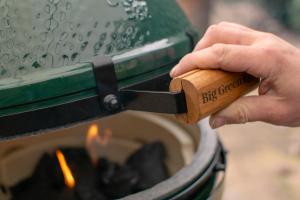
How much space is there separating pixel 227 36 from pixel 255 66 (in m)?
0.12

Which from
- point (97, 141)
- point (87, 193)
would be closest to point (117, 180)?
point (87, 193)

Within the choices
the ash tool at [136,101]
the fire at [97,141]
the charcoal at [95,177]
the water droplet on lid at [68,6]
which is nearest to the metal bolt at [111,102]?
the ash tool at [136,101]

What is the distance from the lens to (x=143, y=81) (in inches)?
37.7

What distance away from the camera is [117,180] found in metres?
1.55

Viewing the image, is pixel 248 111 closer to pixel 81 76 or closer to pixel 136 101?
pixel 136 101

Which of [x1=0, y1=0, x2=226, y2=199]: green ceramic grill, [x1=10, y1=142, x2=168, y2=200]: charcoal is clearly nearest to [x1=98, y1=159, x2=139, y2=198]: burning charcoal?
[x1=10, y1=142, x2=168, y2=200]: charcoal

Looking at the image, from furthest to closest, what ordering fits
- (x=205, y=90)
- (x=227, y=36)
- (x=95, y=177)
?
(x=95, y=177)
(x=227, y=36)
(x=205, y=90)

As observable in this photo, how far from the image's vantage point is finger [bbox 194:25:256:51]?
0.94 meters

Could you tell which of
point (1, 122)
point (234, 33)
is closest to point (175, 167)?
point (234, 33)

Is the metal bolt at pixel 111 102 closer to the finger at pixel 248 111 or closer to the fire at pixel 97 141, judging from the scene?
the finger at pixel 248 111

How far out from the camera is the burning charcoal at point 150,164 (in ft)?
4.93

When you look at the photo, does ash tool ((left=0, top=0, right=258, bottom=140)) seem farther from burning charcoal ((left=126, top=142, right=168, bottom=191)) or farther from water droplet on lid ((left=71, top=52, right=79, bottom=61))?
burning charcoal ((left=126, top=142, right=168, bottom=191))

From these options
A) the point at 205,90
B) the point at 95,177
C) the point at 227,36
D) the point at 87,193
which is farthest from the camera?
the point at 95,177

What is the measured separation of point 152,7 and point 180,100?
290 mm
